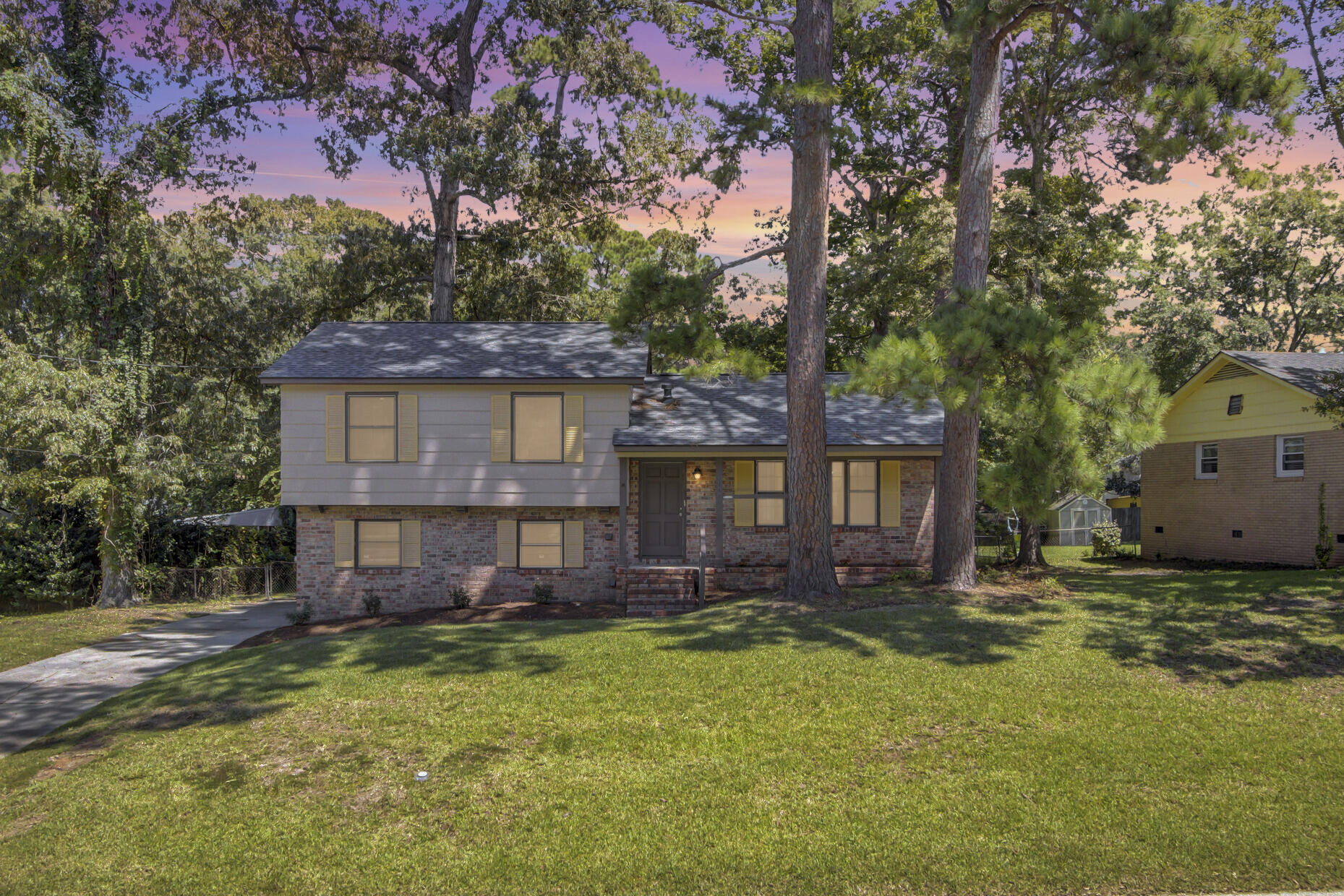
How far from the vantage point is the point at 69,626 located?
16625mm

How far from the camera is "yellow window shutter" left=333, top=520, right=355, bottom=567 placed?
16.7 metres

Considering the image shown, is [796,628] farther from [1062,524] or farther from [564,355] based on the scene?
[1062,524]

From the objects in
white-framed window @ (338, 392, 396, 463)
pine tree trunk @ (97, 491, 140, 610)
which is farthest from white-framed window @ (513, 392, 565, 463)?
pine tree trunk @ (97, 491, 140, 610)

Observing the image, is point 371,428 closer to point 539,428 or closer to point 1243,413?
point 539,428

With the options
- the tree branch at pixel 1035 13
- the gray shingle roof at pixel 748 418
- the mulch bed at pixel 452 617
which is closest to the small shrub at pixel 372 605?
the mulch bed at pixel 452 617

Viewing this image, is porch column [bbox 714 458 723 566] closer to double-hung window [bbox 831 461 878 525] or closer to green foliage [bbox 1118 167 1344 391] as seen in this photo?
double-hung window [bbox 831 461 878 525]

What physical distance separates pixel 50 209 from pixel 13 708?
16.3 meters

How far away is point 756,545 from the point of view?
17094mm

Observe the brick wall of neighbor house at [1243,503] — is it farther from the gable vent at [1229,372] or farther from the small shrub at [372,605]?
the small shrub at [372,605]

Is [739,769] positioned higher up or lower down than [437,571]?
lower down

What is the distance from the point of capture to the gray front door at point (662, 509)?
17.1 meters

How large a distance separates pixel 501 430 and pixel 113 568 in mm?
10872

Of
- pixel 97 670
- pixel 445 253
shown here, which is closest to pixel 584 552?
pixel 97 670

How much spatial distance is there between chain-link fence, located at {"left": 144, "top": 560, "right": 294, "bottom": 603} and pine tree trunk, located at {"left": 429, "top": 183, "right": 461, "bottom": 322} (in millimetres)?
8190
